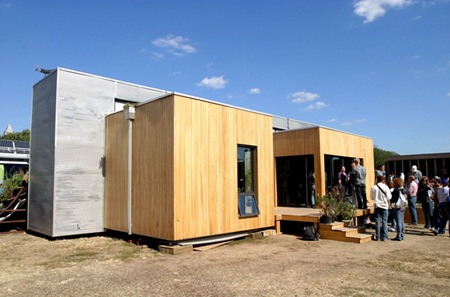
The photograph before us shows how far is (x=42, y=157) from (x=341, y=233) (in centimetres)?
938

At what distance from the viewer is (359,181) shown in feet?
39.2

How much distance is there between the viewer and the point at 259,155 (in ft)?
35.3

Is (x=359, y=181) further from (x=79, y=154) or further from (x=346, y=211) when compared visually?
(x=79, y=154)

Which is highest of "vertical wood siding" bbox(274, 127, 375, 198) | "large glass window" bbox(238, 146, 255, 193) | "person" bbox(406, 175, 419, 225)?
"vertical wood siding" bbox(274, 127, 375, 198)

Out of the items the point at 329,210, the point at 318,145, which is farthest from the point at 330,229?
the point at 318,145

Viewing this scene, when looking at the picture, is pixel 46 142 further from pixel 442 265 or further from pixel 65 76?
pixel 442 265

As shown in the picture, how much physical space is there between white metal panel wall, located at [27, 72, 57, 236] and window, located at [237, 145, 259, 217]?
5519 millimetres

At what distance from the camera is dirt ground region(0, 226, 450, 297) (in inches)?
215

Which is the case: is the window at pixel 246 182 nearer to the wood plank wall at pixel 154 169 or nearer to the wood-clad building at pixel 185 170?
the wood-clad building at pixel 185 170

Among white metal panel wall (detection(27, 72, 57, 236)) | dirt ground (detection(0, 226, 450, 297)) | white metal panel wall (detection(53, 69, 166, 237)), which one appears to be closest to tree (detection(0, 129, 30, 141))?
white metal panel wall (detection(27, 72, 57, 236))

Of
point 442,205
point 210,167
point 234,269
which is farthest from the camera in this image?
point 442,205

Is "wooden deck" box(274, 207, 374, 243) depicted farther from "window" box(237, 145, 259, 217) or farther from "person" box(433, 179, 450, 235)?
"person" box(433, 179, 450, 235)

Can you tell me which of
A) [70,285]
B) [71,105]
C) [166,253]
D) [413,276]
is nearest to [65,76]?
[71,105]

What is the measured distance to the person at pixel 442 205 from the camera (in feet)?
33.3
